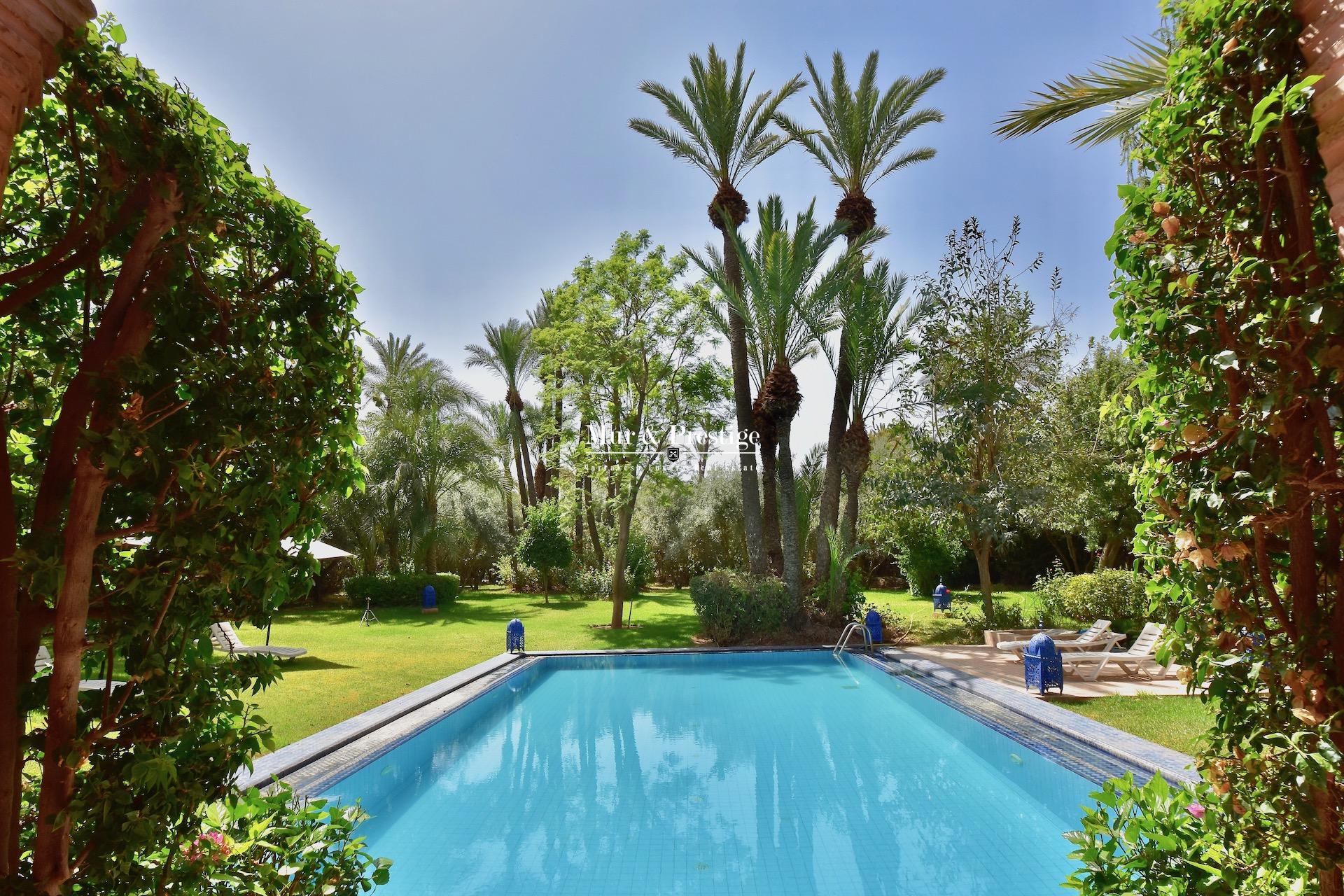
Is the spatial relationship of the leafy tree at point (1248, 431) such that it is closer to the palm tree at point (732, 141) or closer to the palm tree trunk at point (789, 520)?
the palm tree trunk at point (789, 520)

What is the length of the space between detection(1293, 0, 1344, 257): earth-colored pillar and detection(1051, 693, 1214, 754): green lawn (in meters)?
6.09

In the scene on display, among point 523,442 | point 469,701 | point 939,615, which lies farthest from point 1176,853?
point 523,442

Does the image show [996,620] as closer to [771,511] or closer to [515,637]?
[771,511]

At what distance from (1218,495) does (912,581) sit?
22.5m

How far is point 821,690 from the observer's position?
10.7 meters

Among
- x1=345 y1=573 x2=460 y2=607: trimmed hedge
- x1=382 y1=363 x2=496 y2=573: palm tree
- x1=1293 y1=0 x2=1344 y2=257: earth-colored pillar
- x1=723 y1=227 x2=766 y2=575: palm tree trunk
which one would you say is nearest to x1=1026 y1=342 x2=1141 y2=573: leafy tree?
x1=723 y1=227 x2=766 y2=575: palm tree trunk

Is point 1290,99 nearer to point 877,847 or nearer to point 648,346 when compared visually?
point 877,847

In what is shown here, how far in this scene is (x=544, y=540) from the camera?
69.7ft

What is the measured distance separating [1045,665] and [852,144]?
38.9 ft

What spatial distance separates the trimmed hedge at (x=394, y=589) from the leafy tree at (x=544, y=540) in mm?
2726

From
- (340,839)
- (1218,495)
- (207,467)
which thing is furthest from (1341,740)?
(340,839)

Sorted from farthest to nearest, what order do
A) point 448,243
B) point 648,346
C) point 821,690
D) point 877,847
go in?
point 648,346 < point 448,243 < point 821,690 < point 877,847

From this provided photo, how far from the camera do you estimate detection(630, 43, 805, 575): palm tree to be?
50.8 ft

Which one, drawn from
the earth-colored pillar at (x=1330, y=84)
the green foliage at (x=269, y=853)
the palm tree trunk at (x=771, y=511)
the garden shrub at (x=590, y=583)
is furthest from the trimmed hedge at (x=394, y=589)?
the earth-colored pillar at (x=1330, y=84)
